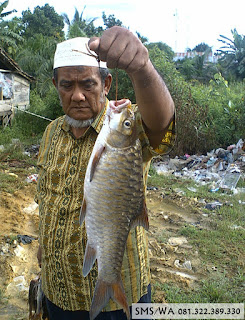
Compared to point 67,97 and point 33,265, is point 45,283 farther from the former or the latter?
point 33,265

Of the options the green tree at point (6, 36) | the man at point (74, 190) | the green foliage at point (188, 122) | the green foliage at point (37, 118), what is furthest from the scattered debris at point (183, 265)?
the green tree at point (6, 36)

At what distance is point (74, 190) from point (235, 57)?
36.5m

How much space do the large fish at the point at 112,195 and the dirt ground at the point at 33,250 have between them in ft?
8.71

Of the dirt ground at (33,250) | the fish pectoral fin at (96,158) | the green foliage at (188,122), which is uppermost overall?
the fish pectoral fin at (96,158)

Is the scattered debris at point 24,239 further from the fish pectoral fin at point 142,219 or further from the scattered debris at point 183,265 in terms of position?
the fish pectoral fin at point 142,219

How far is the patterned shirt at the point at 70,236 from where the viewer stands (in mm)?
1978

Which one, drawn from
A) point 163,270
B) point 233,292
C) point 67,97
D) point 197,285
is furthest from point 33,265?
point 67,97

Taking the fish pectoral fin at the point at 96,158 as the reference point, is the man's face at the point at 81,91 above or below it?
above

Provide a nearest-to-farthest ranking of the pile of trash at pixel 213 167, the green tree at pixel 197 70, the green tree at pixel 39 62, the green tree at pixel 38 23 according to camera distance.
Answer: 1. the pile of trash at pixel 213 167
2. the green tree at pixel 39 62
3. the green tree at pixel 197 70
4. the green tree at pixel 38 23

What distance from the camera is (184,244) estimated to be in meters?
5.54

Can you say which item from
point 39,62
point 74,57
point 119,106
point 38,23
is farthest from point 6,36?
point 119,106

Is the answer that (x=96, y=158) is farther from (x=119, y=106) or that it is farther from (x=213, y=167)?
(x=213, y=167)

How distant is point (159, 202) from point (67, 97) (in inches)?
223

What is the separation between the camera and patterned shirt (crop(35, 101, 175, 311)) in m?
1.98
